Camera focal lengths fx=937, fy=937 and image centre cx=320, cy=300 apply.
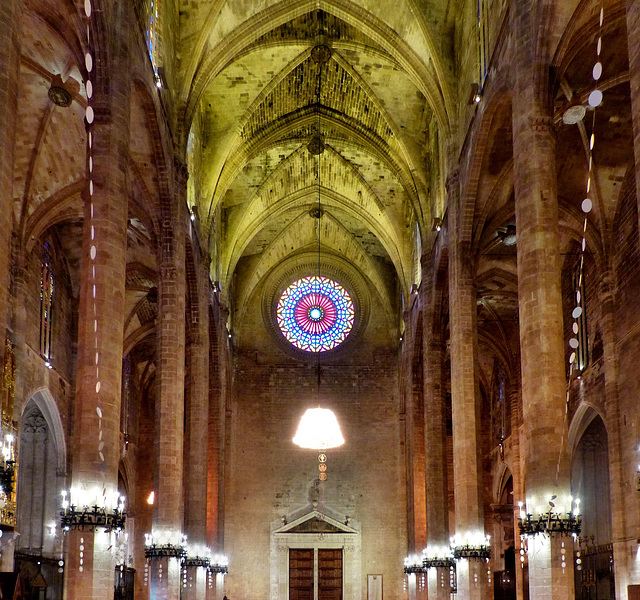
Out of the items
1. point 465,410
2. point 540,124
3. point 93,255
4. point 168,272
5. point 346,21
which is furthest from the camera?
point 346,21

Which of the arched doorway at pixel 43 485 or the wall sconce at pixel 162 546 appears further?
the arched doorway at pixel 43 485

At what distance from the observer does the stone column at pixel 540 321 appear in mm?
16234

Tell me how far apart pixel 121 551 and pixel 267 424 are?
358 inches

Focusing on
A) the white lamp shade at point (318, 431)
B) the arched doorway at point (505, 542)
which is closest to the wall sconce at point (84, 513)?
the arched doorway at point (505, 542)

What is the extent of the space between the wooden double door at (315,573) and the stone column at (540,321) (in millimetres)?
27738

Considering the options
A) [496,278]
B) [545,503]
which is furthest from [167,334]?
[496,278]

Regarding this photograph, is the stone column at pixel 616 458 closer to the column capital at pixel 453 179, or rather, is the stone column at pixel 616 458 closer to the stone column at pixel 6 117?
the column capital at pixel 453 179

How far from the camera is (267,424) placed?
148ft

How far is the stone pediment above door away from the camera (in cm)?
4344

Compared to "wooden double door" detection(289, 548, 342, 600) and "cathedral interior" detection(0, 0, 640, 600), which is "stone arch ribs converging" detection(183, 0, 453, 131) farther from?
"wooden double door" detection(289, 548, 342, 600)

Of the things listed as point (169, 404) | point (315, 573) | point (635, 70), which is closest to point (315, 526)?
point (315, 573)

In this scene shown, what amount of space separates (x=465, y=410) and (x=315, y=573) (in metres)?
21.0

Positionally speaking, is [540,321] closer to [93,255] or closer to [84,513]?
[93,255]

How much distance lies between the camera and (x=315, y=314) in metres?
46.2
